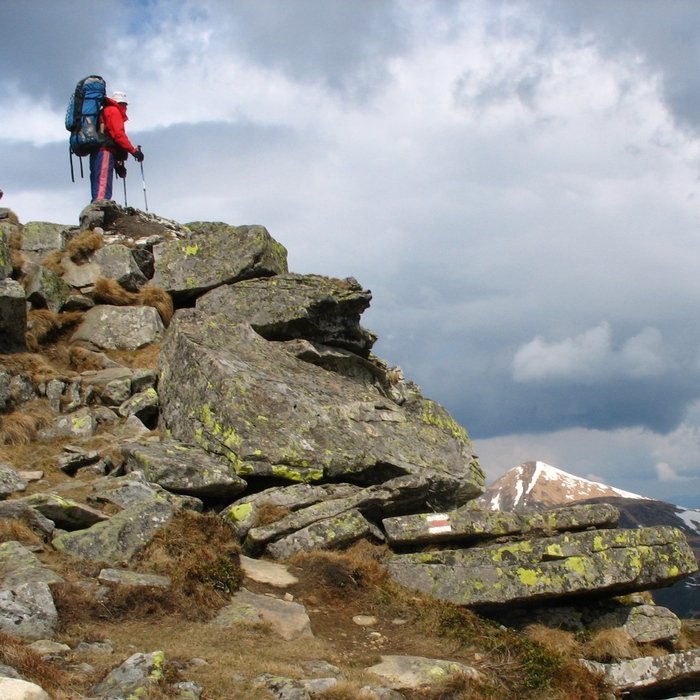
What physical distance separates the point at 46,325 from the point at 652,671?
22.5 m

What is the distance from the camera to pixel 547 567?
16422 millimetres

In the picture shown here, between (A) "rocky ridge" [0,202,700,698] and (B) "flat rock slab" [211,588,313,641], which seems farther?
(A) "rocky ridge" [0,202,700,698]

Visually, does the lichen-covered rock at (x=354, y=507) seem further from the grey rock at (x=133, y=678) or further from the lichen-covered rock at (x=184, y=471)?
the grey rock at (x=133, y=678)

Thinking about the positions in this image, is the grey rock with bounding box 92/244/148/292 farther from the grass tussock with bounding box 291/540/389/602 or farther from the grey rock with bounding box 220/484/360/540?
the grass tussock with bounding box 291/540/389/602

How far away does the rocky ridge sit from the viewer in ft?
51.1

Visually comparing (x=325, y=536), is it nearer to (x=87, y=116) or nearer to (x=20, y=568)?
(x=20, y=568)

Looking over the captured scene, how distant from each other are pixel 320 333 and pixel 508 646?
52.0 ft

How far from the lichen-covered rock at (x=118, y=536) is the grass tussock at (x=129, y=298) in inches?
577

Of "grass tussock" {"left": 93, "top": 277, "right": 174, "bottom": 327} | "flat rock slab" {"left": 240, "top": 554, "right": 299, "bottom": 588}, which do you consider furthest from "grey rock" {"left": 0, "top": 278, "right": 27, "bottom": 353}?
"flat rock slab" {"left": 240, "top": 554, "right": 299, "bottom": 588}

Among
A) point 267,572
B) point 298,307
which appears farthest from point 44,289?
point 267,572

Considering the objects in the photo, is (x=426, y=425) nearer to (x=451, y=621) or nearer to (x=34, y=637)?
(x=451, y=621)

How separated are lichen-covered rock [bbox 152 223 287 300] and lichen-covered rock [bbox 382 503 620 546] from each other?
1516cm

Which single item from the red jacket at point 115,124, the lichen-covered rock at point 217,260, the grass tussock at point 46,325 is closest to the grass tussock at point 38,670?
the grass tussock at point 46,325

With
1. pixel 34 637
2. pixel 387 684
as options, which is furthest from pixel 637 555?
pixel 34 637
